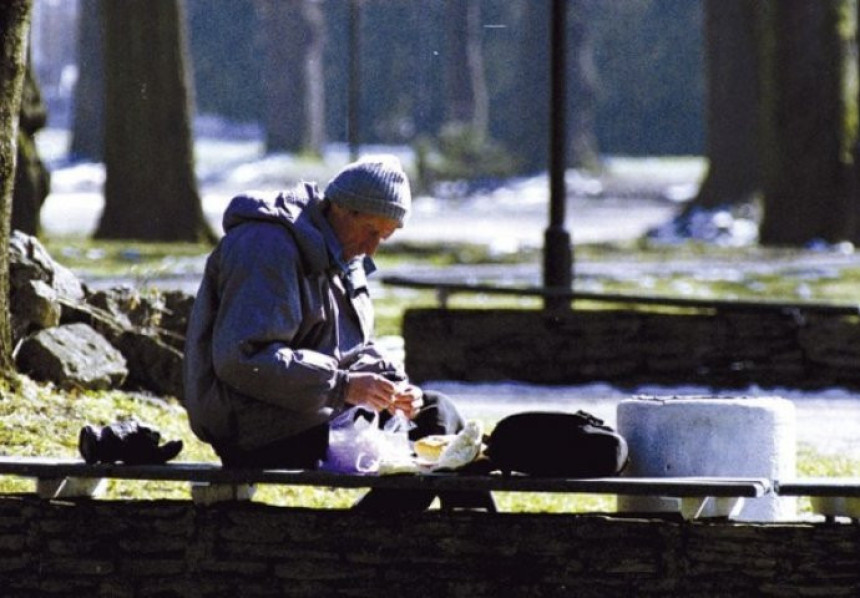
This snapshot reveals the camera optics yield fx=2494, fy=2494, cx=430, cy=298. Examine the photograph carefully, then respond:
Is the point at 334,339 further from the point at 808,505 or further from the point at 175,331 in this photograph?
the point at 175,331

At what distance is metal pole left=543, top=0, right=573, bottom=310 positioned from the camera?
15086mm

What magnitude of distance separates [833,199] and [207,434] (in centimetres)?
2087

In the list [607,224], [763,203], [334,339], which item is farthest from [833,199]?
[334,339]

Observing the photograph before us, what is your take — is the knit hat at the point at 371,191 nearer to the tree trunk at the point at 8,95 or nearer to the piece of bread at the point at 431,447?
the piece of bread at the point at 431,447

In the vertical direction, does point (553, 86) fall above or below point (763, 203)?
above

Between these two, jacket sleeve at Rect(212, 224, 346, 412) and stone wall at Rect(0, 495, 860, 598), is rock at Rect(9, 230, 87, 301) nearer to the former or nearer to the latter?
stone wall at Rect(0, 495, 860, 598)

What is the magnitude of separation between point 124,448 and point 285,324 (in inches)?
26.7

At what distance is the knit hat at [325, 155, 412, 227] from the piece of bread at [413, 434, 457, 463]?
68 cm

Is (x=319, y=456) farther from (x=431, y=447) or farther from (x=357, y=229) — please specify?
(x=357, y=229)

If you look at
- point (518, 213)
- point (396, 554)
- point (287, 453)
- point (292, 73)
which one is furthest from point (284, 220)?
point (292, 73)

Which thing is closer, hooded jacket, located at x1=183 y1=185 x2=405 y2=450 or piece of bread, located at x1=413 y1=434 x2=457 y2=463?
hooded jacket, located at x1=183 y1=185 x2=405 y2=450

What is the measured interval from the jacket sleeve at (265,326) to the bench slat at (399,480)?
0.22 metres

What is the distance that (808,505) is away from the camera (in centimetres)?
968

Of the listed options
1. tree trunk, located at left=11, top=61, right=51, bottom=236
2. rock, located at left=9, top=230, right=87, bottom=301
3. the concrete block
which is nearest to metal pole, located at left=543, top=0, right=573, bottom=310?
tree trunk, located at left=11, top=61, right=51, bottom=236
